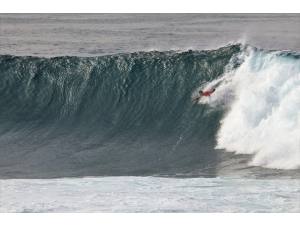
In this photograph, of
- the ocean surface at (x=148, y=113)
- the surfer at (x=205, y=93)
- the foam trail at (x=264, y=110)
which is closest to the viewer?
the ocean surface at (x=148, y=113)

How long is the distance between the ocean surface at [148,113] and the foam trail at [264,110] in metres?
0.01

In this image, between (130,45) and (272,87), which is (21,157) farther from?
(272,87)

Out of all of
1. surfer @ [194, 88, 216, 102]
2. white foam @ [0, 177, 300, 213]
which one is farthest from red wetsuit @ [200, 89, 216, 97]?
white foam @ [0, 177, 300, 213]

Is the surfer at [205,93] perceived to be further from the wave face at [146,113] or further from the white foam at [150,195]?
the white foam at [150,195]

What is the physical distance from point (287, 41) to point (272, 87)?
0.62 metres

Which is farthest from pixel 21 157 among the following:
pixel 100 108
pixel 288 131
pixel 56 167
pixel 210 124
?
pixel 288 131

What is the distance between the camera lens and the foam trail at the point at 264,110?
11344mm

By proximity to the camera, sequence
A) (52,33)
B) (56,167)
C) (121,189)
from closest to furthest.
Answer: (121,189) < (56,167) < (52,33)

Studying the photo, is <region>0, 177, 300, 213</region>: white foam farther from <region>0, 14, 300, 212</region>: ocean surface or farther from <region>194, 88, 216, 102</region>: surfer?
<region>194, 88, 216, 102</region>: surfer

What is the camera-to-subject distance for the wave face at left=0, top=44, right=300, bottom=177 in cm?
1142

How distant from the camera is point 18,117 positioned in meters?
12.6

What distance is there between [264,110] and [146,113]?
1690 millimetres

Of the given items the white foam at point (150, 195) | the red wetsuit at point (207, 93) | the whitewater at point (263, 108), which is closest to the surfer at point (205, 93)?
the red wetsuit at point (207, 93)

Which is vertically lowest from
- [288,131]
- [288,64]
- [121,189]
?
[121,189]
